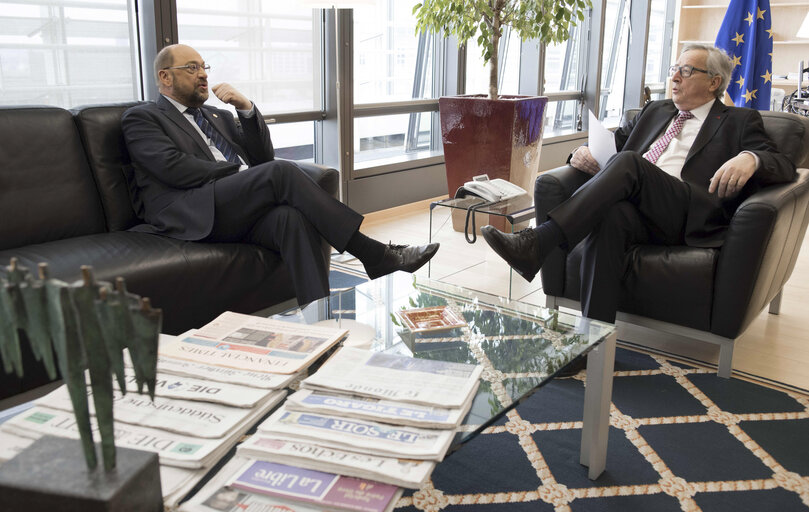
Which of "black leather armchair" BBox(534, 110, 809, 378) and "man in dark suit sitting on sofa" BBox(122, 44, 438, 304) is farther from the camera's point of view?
"man in dark suit sitting on sofa" BBox(122, 44, 438, 304)

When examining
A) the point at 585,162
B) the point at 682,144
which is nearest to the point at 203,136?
the point at 585,162

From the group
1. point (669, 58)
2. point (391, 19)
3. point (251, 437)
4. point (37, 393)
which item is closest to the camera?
point (251, 437)

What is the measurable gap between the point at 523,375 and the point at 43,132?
190 centimetres

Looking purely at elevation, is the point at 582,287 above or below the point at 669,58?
below

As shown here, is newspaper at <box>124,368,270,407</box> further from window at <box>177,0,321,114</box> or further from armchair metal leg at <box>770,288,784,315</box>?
window at <box>177,0,321,114</box>

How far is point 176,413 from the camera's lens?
1175 mm

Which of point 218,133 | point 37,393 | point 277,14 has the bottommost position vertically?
point 37,393

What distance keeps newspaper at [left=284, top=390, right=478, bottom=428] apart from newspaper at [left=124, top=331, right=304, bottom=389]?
0.28 ft

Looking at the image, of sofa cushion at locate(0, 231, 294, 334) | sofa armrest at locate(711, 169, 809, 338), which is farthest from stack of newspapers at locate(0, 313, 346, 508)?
sofa armrest at locate(711, 169, 809, 338)

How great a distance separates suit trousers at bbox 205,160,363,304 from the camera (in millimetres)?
2486

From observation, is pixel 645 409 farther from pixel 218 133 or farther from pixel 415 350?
pixel 218 133

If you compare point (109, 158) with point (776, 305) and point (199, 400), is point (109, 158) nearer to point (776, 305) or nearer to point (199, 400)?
point (199, 400)

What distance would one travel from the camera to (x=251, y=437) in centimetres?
110

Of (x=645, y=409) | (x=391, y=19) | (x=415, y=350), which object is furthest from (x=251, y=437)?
(x=391, y=19)
